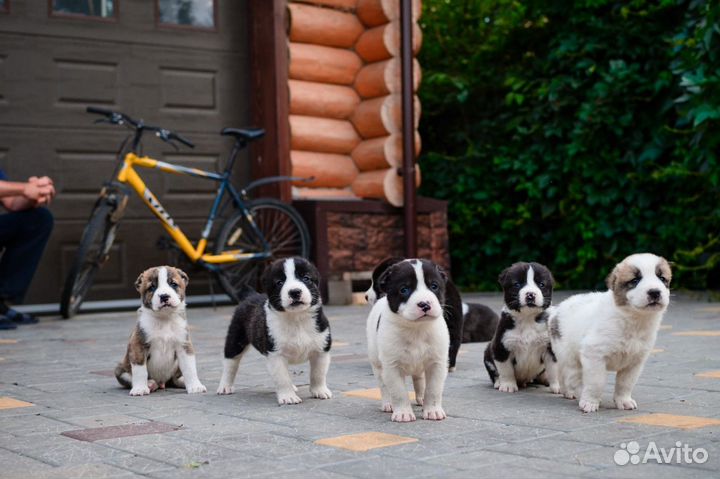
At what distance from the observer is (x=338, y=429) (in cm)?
340

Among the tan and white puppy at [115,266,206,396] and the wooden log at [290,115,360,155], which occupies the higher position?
the wooden log at [290,115,360,155]

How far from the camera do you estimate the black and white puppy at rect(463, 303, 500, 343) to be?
6.25 meters

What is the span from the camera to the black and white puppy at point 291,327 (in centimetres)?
405

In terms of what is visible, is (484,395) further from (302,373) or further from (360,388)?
(302,373)

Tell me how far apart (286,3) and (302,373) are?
528 centimetres

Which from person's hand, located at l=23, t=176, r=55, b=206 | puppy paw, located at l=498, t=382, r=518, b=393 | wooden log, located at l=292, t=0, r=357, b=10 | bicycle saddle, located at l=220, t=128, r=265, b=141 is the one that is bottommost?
puppy paw, located at l=498, t=382, r=518, b=393

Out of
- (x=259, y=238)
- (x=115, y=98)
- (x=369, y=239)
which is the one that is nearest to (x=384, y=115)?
(x=369, y=239)

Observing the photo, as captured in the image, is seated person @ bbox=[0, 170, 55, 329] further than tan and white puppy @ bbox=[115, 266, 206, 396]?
Yes

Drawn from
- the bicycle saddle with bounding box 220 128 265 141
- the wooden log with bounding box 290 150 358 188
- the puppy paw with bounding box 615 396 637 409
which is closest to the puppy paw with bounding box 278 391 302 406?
the puppy paw with bounding box 615 396 637 409

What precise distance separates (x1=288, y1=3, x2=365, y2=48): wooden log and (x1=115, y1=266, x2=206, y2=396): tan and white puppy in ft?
17.8

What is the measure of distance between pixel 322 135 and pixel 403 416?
255 inches

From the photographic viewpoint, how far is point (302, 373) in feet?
17.0

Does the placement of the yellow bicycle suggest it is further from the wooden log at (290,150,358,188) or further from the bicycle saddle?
the wooden log at (290,150,358,188)

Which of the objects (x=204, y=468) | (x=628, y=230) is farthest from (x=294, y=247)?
(x=204, y=468)
